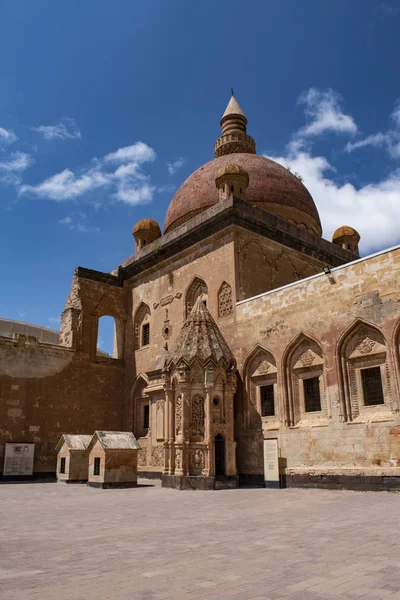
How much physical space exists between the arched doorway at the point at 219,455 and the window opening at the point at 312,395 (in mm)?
2596

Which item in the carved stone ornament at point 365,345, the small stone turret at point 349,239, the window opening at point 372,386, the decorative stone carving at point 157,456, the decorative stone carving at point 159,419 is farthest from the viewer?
the small stone turret at point 349,239

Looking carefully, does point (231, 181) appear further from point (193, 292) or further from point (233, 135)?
point (233, 135)

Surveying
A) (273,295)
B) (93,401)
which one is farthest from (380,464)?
(93,401)

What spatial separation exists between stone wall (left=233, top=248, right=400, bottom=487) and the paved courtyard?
3.32m

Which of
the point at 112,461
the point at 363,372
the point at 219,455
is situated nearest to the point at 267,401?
the point at 219,455

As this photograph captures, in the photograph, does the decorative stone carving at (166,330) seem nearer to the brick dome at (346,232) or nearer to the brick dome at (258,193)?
the brick dome at (258,193)

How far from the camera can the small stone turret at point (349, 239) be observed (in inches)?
915

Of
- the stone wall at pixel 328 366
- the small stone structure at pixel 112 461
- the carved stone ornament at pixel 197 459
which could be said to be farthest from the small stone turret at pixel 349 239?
the small stone structure at pixel 112 461

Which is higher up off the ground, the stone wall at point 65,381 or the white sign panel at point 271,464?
the stone wall at point 65,381

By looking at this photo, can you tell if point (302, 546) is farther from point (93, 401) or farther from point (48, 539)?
point (93, 401)

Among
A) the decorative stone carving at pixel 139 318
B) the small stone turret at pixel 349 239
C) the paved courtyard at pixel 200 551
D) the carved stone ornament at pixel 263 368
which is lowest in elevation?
the paved courtyard at pixel 200 551

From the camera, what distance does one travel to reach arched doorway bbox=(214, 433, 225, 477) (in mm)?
14211

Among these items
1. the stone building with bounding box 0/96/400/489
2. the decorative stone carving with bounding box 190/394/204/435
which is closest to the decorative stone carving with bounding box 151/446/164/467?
the stone building with bounding box 0/96/400/489

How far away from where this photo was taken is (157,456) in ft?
56.3
